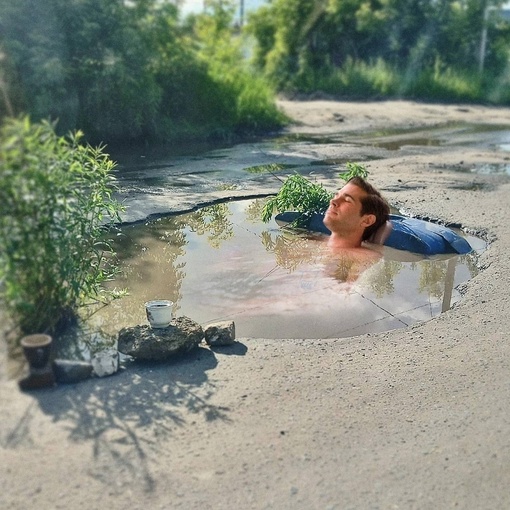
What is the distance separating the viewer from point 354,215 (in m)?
7.42

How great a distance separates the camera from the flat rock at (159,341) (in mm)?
4473

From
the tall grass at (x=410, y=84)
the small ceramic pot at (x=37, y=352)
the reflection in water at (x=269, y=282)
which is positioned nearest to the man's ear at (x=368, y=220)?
the reflection in water at (x=269, y=282)

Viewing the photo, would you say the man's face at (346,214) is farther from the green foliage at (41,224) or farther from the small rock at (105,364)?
the small rock at (105,364)

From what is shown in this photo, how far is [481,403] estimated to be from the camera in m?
4.16

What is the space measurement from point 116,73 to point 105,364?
11.0 meters

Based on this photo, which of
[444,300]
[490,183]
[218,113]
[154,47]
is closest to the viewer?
[444,300]

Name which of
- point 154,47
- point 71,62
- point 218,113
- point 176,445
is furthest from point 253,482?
point 218,113

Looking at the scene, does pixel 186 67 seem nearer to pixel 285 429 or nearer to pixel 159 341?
pixel 159 341

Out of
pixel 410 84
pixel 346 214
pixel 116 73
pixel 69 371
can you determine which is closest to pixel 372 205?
pixel 346 214

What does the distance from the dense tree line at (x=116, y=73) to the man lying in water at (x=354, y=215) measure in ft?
24.7

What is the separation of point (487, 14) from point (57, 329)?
31.9 metres

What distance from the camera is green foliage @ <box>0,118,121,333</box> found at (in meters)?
3.92

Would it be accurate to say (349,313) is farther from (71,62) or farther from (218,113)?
(218,113)

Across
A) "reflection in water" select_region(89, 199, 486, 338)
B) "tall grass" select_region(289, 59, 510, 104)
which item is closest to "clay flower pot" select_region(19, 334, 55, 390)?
"reflection in water" select_region(89, 199, 486, 338)
